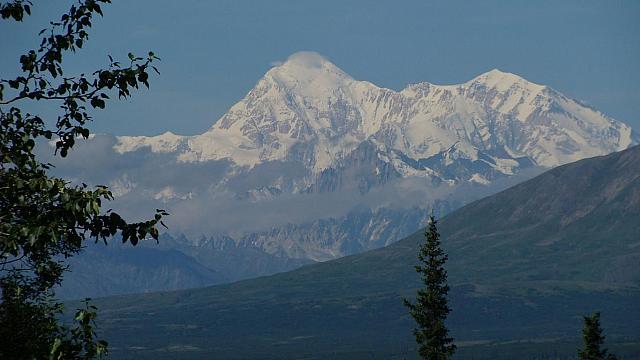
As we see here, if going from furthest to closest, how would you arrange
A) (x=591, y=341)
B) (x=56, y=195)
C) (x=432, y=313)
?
(x=432, y=313) < (x=591, y=341) < (x=56, y=195)

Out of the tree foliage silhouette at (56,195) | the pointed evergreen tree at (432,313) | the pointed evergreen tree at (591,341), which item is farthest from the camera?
the pointed evergreen tree at (432,313)

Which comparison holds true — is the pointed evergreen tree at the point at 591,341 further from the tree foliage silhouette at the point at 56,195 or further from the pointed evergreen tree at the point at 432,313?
the tree foliage silhouette at the point at 56,195

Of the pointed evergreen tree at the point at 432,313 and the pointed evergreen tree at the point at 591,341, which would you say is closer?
the pointed evergreen tree at the point at 591,341

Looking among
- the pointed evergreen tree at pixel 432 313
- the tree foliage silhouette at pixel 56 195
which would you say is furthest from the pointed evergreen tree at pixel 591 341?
the tree foliage silhouette at pixel 56 195

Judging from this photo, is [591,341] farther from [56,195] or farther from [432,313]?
[56,195]

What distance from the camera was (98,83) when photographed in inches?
1011

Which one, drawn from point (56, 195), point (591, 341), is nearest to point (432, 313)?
point (591, 341)

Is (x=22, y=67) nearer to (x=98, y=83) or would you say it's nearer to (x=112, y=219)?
(x=98, y=83)

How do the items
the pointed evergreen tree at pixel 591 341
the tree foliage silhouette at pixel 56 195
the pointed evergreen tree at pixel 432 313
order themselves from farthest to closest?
the pointed evergreen tree at pixel 432 313 → the pointed evergreen tree at pixel 591 341 → the tree foliage silhouette at pixel 56 195

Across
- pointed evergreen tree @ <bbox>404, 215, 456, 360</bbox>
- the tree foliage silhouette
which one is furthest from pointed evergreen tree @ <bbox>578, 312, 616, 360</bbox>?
the tree foliage silhouette

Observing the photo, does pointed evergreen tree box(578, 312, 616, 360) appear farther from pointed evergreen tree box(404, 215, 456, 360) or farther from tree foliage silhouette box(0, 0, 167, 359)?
tree foliage silhouette box(0, 0, 167, 359)

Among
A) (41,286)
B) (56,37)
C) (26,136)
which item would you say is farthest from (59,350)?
(41,286)

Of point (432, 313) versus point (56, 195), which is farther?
point (432, 313)

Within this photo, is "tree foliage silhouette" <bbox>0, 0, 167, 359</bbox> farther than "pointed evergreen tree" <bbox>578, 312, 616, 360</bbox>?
No
